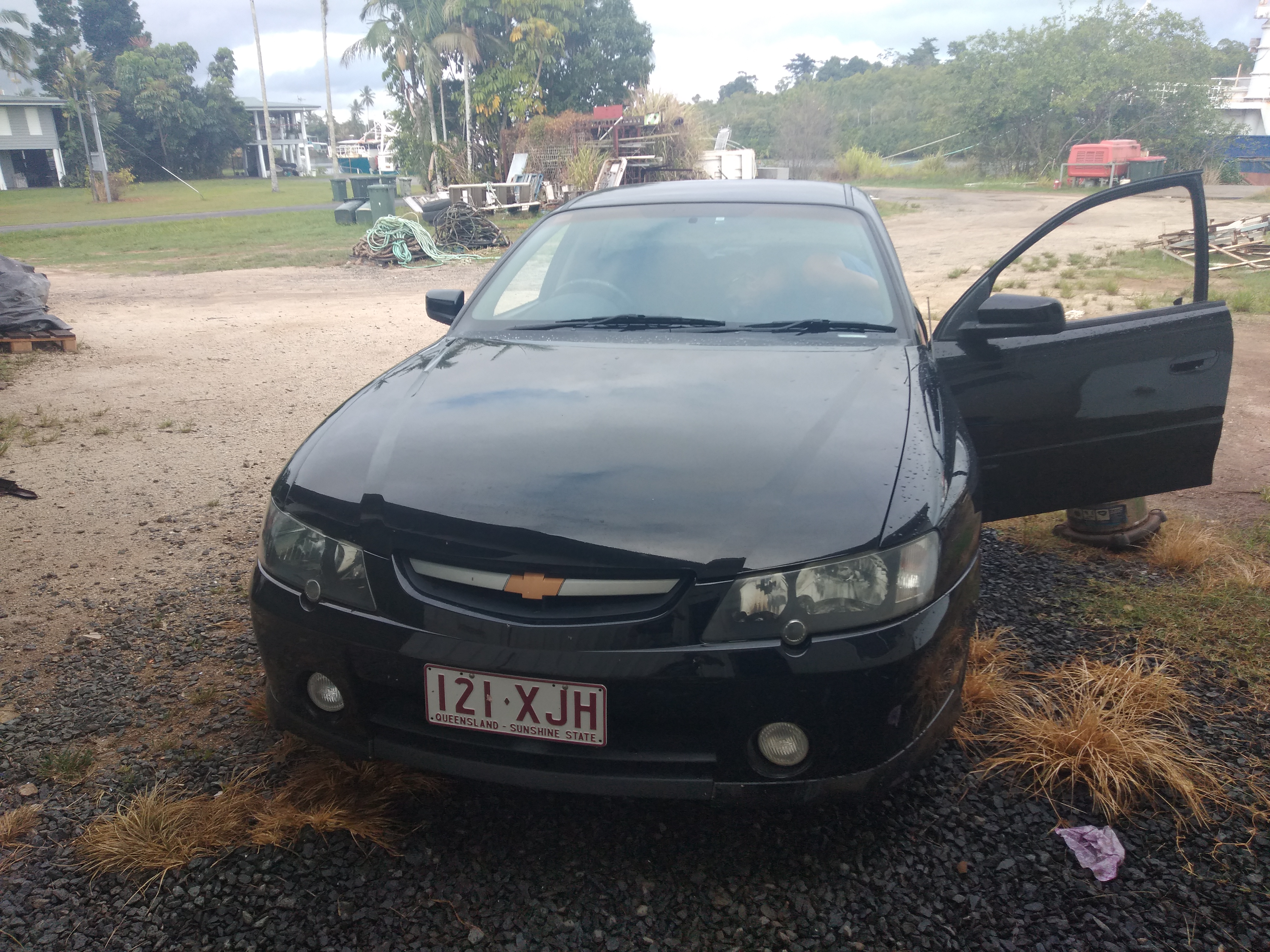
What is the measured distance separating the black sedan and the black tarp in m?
6.98

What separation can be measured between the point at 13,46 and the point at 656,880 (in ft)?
145

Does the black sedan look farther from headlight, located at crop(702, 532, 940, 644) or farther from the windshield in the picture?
the windshield

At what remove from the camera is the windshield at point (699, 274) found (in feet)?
9.36

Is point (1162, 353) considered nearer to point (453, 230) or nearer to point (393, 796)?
point (393, 796)

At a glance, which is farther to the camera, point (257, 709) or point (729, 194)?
point (729, 194)

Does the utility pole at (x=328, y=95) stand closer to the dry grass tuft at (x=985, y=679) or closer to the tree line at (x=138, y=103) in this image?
the tree line at (x=138, y=103)

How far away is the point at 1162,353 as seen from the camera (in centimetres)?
274

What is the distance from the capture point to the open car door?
2.74 metres

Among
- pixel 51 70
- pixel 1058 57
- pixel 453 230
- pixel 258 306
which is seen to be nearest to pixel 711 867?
pixel 258 306

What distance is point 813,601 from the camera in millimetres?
1676

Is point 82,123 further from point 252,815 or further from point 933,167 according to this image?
point 252,815

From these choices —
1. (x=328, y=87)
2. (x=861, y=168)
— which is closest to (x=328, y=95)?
(x=328, y=87)

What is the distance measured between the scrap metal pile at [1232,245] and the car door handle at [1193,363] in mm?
10257

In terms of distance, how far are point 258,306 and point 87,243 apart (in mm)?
11337
